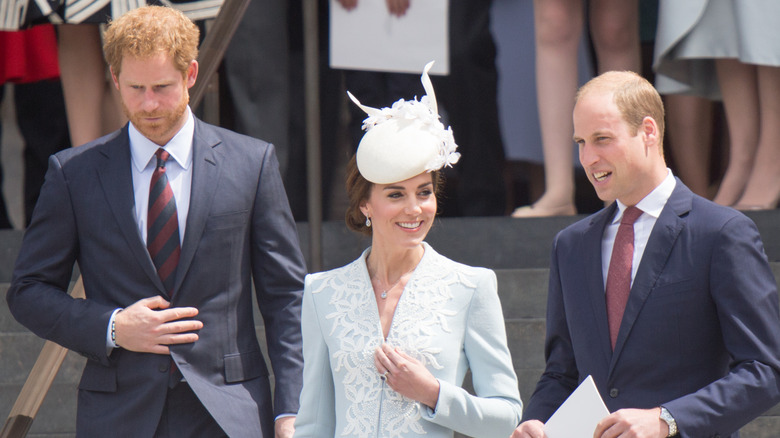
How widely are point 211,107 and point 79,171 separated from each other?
41.3 inches

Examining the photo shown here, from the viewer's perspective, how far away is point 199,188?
3.06m

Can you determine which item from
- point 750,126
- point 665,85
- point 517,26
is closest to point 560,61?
point 665,85

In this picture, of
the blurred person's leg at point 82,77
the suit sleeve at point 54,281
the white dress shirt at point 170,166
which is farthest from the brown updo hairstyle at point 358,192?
the blurred person's leg at point 82,77

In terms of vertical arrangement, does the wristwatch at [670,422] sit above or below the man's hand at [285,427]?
above

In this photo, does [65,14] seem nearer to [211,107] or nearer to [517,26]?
[211,107]

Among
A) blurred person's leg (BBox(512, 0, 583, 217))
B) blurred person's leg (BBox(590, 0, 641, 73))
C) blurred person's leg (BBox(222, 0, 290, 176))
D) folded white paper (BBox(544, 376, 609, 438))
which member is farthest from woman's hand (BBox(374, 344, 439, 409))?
blurred person's leg (BBox(222, 0, 290, 176))

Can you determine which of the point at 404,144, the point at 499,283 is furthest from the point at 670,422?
the point at 499,283

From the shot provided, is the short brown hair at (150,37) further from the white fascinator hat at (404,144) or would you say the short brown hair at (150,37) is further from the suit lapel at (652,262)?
the suit lapel at (652,262)

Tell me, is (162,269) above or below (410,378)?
above

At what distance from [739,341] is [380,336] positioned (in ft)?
2.78

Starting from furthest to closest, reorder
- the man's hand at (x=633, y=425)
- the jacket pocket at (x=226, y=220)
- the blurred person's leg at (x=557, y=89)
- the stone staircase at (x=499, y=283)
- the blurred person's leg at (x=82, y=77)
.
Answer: the blurred person's leg at (x=82, y=77) < the blurred person's leg at (x=557, y=89) < the stone staircase at (x=499, y=283) < the jacket pocket at (x=226, y=220) < the man's hand at (x=633, y=425)

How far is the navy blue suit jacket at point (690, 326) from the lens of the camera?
2.49 m

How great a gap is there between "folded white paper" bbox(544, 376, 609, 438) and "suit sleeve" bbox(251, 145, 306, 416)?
2.48ft

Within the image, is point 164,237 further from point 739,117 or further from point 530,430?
point 739,117
